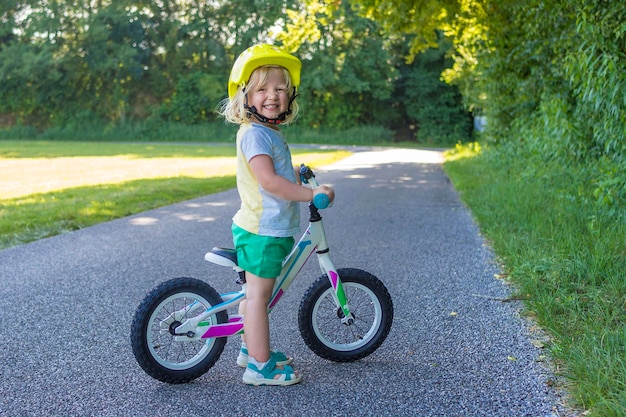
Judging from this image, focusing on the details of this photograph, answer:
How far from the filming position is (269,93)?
10.3 feet

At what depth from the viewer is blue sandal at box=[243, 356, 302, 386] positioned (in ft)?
10.4

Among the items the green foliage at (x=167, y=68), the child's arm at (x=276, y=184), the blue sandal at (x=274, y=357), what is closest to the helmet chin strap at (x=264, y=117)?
the child's arm at (x=276, y=184)

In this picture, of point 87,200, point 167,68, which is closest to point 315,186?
point 87,200

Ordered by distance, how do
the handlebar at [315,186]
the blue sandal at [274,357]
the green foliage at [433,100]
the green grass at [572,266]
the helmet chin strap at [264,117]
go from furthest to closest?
the green foliage at [433,100], the blue sandal at [274,357], the helmet chin strap at [264,117], the handlebar at [315,186], the green grass at [572,266]

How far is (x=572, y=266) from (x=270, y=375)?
8.11 ft

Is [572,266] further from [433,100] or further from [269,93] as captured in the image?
[433,100]

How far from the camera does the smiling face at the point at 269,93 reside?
3121 millimetres

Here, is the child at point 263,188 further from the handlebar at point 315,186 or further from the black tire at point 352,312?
the black tire at point 352,312

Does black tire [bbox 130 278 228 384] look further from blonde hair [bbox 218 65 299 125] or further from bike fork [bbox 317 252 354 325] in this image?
blonde hair [bbox 218 65 299 125]

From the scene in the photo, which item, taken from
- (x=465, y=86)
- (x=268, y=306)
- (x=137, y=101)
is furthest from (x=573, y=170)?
(x=137, y=101)

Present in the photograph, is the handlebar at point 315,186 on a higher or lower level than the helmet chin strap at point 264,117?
lower

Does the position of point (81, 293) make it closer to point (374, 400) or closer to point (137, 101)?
point (374, 400)

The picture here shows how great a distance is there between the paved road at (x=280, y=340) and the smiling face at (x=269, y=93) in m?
1.34

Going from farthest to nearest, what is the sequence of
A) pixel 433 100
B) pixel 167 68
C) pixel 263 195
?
pixel 167 68, pixel 433 100, pixel 263 195
